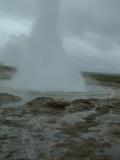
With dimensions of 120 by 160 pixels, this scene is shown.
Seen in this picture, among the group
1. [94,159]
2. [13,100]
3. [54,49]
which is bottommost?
[94,159]

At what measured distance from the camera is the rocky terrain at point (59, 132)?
13.2 m

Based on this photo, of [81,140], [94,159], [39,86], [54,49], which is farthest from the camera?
[54,49]

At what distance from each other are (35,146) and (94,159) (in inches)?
118

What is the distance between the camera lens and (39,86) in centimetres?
4888

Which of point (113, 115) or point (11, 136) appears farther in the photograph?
point (113, 115)

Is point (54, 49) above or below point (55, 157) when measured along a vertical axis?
above

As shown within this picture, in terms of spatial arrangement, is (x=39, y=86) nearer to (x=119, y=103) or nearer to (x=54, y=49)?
(x=54, y=49)

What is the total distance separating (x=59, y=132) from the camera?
17281 mm

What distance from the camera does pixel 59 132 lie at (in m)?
17.3

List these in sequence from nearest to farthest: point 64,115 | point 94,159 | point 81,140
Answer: point 94,159, point 81,140, point 64,115

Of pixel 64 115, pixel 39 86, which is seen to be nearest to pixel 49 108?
pixel 64 115

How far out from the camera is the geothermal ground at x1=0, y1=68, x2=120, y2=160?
521 inches

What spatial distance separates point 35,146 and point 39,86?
114ft

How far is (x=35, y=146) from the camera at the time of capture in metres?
14.1
